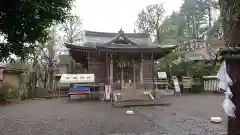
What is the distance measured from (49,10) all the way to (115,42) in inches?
412

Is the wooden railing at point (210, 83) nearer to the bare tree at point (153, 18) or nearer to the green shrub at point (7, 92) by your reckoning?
the bare tree at point (153, 18)

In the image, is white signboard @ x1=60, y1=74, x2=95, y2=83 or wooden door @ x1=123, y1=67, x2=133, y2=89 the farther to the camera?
wooden door @ x1=123, y1=67, x2=133, y2=89

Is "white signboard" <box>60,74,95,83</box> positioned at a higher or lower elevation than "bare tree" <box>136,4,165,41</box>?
lower

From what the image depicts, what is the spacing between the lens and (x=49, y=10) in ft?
9.95

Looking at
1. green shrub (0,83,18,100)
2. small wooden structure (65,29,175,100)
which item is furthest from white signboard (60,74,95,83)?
green shrub (0,83,18,100)

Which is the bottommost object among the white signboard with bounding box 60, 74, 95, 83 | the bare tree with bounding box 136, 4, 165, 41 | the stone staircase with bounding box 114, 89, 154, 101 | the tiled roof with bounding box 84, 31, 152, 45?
the stone staircase with bounding box 114, 89, 154, 101

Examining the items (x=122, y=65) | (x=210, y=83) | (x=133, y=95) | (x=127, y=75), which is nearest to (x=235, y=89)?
(x=133, y=95)

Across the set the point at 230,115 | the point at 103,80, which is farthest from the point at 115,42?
the point at 230,115

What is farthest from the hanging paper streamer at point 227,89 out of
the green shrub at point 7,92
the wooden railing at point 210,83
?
the wooden railing at point 210,83

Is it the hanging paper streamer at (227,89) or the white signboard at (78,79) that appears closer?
the hanging paper streamer at (227,89)

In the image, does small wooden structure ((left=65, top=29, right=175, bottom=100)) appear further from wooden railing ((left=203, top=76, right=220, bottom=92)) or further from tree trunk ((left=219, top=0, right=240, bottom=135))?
tree trunk ((left=219, top=0, right=240, bottom=135))

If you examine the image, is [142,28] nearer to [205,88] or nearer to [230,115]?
[205,88]

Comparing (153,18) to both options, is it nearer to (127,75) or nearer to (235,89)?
(127,75)

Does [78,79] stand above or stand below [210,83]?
above
